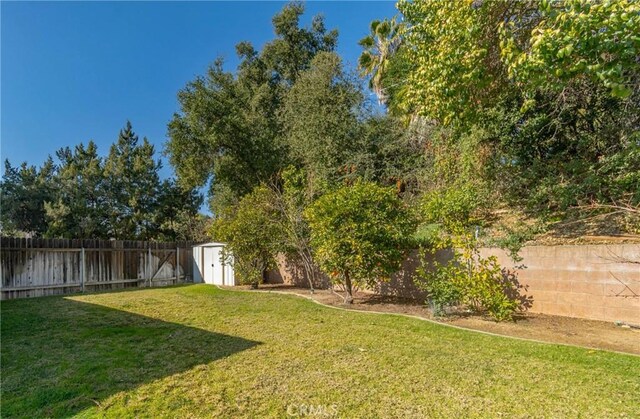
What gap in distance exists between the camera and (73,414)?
2.97m

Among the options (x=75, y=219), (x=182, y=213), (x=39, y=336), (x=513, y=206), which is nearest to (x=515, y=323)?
(x=513, y=206)

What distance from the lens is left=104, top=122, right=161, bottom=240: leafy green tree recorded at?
2245 cm

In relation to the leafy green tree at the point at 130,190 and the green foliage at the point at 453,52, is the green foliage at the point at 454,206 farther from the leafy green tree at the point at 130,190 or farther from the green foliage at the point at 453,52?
the leafy green tree at the point at 130,190

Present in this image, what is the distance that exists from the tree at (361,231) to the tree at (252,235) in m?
3.30

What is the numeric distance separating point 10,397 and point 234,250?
26.3 feet

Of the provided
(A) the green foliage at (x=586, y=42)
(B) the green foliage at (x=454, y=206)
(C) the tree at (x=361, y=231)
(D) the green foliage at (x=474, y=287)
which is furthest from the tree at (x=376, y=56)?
(D) the green foliage at (x=474, y=287)

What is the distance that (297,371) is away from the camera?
12.8 ft

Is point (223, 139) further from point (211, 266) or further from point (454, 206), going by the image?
point (454, 206)

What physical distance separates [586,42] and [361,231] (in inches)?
190

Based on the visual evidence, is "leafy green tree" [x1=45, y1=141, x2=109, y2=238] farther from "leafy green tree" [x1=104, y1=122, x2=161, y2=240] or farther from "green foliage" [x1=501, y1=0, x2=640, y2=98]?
"green foliage" [x1=501, y1=0, x2=640, y2=98]

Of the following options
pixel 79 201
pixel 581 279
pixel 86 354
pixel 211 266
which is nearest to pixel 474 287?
pixel 581 279

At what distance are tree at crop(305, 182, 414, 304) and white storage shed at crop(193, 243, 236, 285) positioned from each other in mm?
5429

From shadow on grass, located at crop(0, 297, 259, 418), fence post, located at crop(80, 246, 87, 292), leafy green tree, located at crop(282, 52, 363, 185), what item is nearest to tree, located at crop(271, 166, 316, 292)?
leafy green tree, located at crop(282, 52, 363, 185)

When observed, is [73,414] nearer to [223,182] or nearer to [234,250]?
[234,250]
